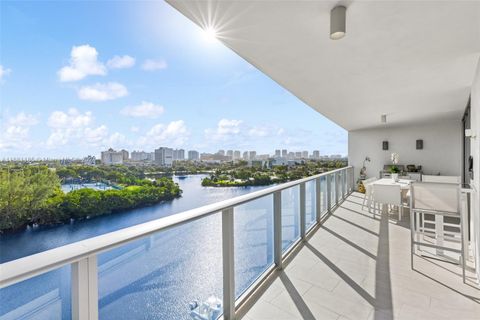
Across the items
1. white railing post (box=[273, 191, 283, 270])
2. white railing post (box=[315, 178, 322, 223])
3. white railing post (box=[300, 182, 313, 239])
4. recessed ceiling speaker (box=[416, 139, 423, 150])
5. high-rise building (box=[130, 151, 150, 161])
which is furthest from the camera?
high-rise building (box=[130, 151, 150, 161])

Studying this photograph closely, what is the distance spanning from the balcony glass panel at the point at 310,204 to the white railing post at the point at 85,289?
3.43 meters

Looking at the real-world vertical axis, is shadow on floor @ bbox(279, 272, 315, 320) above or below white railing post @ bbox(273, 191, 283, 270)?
below

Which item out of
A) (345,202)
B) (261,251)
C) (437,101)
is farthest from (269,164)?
Answer: (261,251)

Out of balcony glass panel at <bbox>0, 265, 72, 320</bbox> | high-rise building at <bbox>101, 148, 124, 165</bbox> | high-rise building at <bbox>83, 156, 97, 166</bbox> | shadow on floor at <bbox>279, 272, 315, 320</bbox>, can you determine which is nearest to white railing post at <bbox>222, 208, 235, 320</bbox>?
shadow on floor at <bbox>279, 272, 315, 320</bbox>

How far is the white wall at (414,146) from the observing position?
830 cm

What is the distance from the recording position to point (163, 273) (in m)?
1.57

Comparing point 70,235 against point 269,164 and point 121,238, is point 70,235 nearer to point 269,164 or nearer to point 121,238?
point 121,238

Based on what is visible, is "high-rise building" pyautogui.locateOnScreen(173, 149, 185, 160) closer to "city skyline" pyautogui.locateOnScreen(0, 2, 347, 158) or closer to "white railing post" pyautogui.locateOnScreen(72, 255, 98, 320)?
"city skyline" pyautogui.locateOnScreen(0, 2, 347, 158)

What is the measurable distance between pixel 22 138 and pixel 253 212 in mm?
13307

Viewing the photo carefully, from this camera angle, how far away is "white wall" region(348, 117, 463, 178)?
27.2 feet

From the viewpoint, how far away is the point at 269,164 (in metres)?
14.0

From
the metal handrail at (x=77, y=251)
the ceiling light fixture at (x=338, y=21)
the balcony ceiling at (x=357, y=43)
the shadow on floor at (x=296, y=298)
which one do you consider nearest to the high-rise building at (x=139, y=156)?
the balcony ceiling at (x=357, y=43)

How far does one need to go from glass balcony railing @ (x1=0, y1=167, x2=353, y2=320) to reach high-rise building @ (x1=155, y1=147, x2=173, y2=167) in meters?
8.63

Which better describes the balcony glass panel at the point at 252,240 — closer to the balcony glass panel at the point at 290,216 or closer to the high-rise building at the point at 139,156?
the balcony glass panel at the point at 290,216
